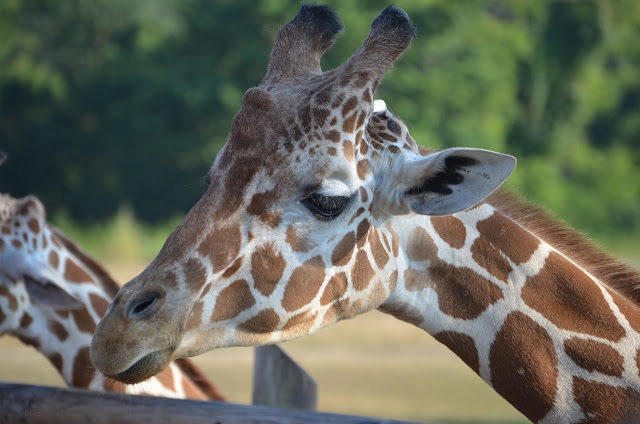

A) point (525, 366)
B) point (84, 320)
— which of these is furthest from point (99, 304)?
point (525, 366)

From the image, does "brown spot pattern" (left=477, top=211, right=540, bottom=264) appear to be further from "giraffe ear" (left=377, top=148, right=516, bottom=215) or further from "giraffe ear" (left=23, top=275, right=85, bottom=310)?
"giraffe ear" (left=23, top=275, right=85, bottom=310)

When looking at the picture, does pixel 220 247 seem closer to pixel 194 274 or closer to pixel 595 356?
pixel 194 274

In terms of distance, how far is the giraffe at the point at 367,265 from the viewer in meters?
2.82

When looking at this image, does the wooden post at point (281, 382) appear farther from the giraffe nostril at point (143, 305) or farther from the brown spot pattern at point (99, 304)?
the giraffe nostril at point (143, 305)

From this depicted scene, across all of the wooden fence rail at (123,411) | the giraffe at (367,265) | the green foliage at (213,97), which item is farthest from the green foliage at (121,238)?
the giraffe at (367,265)

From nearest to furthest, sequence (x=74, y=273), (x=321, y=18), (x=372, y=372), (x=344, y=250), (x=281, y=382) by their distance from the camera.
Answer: (x=344, y=250)
(x=321, y=18)
(x=281, y=382)
(x=74, y=273)
(x=372, y=372)

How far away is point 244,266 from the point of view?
2859mm

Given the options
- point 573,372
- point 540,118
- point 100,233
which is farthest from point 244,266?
point 540,118

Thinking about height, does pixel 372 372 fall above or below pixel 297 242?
below

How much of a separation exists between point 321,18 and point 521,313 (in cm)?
145

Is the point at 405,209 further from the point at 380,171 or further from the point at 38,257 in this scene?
the point at 38,257

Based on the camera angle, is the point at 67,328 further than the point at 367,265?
Yes

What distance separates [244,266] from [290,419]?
634 mm

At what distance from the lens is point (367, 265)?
301cm
